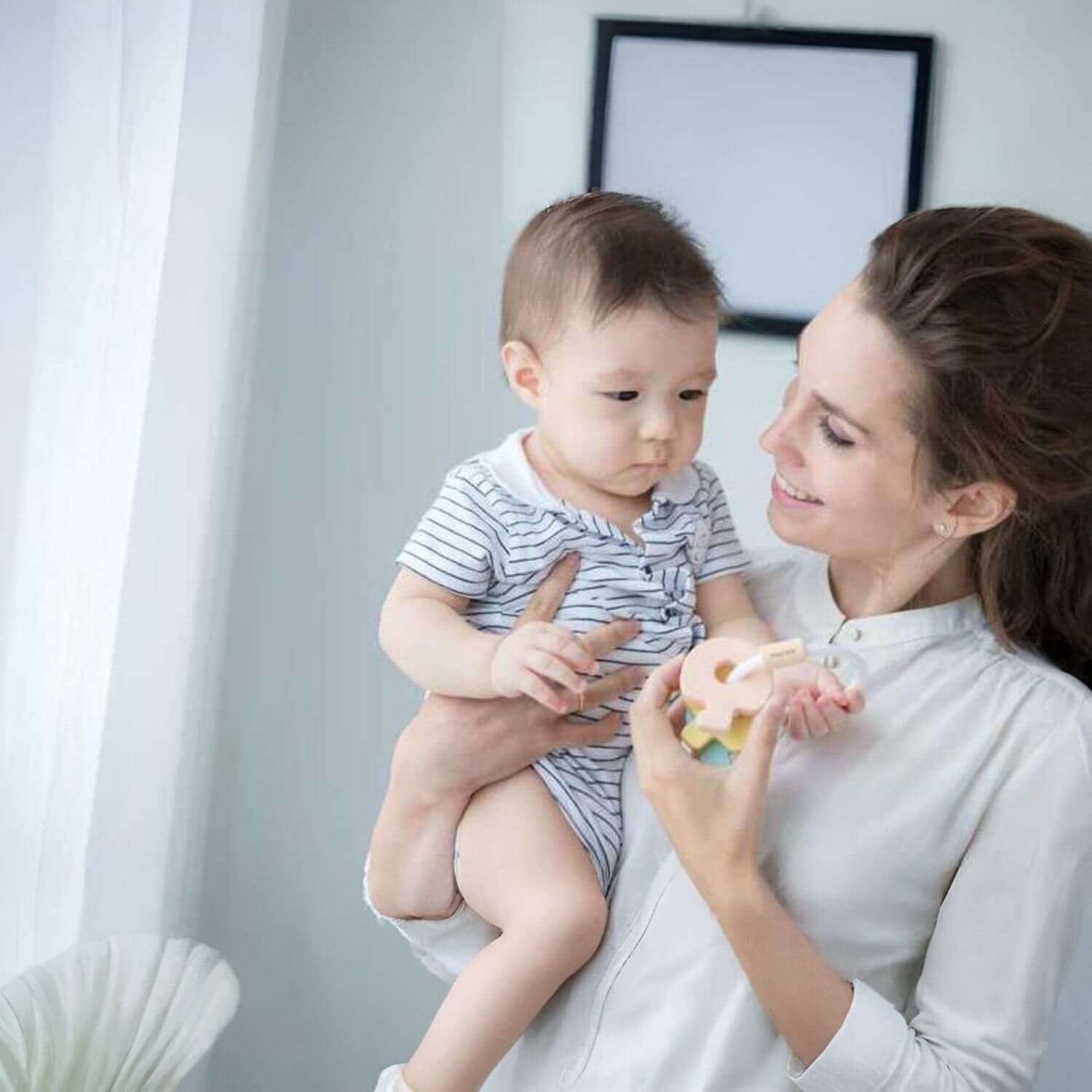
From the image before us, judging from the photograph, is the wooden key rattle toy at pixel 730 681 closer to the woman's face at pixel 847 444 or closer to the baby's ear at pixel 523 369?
the woman's face at pixel 847 444

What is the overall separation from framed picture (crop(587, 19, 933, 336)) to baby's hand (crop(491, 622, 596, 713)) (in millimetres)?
1164

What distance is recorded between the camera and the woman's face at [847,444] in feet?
4.79

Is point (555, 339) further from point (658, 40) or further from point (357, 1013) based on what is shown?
point (357, 1013)

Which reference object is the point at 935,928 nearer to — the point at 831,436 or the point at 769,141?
the point at 831,436

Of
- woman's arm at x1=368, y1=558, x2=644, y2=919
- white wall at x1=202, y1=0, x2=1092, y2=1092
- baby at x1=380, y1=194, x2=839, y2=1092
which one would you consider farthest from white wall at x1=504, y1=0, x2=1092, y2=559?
woman's arm at x1=368, y1=558, x2=644, y2=919

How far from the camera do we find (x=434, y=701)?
155cm

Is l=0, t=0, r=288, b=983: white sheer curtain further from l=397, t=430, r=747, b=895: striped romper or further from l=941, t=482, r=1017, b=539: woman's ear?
l=941, t=482, r=1017, b=539: woman's ear

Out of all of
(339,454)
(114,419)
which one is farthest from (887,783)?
(339,454)

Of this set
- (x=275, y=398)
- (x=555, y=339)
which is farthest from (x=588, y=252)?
(x=275, y=398)

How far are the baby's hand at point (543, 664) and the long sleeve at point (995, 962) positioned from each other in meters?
0.38

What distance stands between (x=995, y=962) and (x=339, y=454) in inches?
55.5

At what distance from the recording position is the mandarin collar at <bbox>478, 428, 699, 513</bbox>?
155 cm

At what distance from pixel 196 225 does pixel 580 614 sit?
0.69m

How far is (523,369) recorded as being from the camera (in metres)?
1.59
